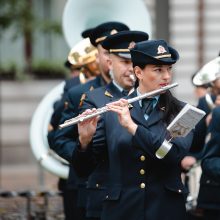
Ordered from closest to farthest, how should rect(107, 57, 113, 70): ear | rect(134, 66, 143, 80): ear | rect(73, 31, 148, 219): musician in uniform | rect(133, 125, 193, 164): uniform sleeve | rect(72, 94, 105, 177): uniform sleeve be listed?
rect(133, 125, 193, 164): uniform sleeve → rect(134, 66, 143, 80): ear → rect(72, 94, 105, 177): uniform sleeve → rect(73, 31, 148, 219): musician in uniform → rect(107, 57, 113, 70): ear

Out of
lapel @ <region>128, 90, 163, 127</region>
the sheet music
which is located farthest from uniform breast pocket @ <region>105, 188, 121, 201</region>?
the sheet music

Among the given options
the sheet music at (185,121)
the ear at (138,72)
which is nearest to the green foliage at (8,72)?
the ear at (138,72)

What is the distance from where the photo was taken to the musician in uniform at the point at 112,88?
8609 millimetres

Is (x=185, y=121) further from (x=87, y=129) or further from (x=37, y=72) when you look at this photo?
(x=37, y=72)

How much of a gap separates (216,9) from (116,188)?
15.8 m

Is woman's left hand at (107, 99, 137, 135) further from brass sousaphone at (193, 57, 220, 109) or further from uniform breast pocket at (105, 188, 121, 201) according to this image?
brass sousaphone at (193, 57, 220, 109)

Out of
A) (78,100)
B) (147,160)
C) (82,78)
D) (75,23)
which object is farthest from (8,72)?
(147,160)

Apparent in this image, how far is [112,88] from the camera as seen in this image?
28.8 feet

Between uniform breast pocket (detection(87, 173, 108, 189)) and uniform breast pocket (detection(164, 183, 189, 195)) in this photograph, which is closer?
uniform breast pocket (detection(164, 183, 189, 195))

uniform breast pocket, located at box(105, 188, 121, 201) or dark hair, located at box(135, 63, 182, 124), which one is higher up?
dark hair, located at box(135, 63, 182, 124)

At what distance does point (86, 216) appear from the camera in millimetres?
8875

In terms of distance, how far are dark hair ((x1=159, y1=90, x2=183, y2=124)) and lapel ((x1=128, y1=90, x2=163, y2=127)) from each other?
→ 0.03 metres

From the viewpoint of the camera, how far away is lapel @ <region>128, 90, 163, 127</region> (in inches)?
303

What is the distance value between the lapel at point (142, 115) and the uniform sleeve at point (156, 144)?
109 millimetres
